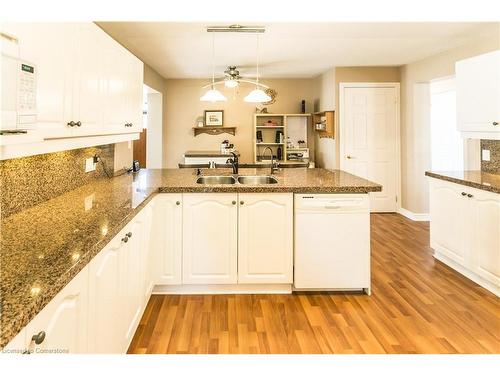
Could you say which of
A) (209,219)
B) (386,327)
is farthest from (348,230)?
(209,219)

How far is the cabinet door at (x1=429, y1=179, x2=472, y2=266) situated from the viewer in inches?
125

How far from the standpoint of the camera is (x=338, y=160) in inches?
229

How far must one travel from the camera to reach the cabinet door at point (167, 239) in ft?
9.16

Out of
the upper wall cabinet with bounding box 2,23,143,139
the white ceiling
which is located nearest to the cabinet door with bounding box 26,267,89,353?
the upper wall cabinet with bounding box 2,23,143,139

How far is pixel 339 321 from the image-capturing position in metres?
2.47

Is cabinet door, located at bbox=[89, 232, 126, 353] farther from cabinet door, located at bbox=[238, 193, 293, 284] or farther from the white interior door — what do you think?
the white interior door

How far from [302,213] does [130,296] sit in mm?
1354

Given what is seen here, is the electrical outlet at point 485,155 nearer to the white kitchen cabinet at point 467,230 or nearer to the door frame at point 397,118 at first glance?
the white kitchen cabinet at point 467,230

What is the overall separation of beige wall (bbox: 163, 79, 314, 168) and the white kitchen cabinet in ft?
12.0

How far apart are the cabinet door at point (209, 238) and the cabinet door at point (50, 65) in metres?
1.25

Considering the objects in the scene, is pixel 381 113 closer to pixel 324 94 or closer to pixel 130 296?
pixel 324 94

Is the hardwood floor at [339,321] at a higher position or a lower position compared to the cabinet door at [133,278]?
lower

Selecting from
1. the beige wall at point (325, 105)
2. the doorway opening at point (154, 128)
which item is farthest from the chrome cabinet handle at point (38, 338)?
the doorway opening at point (154, 128)

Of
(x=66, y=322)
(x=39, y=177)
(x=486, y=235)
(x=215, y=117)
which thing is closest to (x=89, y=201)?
(x=39, y=177)
